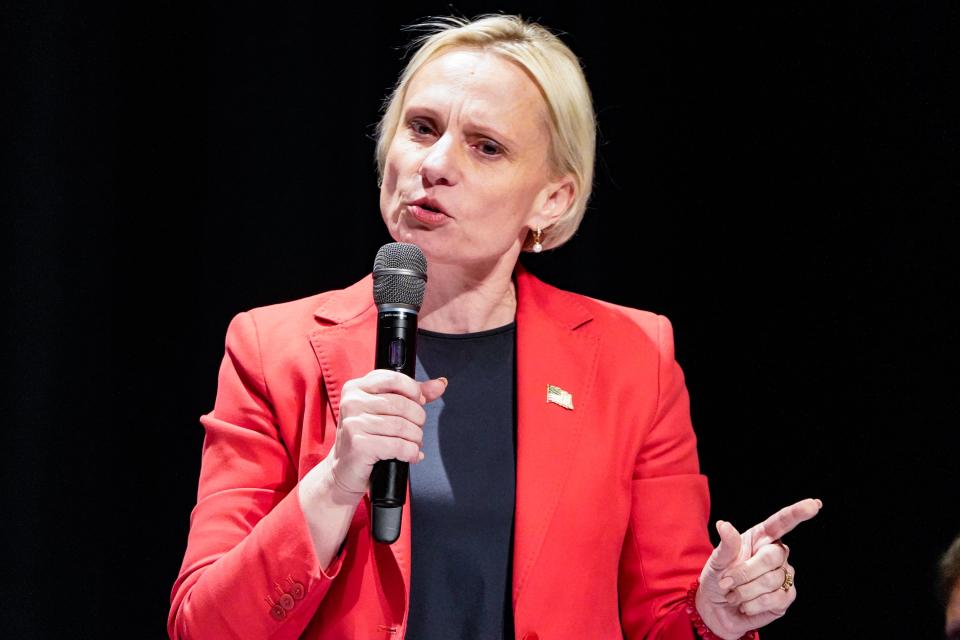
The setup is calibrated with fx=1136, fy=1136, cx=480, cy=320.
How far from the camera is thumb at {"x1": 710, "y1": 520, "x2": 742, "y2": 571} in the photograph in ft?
5.41

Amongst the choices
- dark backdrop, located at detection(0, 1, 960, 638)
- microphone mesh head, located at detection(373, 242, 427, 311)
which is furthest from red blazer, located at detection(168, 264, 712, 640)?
dark backdrop, located at detection(0, 1, 960, 638)

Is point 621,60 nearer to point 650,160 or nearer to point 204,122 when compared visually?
point 650,160

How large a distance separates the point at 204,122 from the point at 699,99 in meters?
1.18

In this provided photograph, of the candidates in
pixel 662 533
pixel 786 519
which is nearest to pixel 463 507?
pixel 662 533

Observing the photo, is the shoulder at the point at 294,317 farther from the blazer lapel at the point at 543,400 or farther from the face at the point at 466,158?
the blazer lapel at the point at 543,400

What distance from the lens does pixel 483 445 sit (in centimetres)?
187

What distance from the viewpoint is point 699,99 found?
9.10ft

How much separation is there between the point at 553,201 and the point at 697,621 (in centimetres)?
79

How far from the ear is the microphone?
568mm

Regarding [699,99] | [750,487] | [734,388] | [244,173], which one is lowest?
A: [750,487]

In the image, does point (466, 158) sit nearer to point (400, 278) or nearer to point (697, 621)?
point (400, 278)

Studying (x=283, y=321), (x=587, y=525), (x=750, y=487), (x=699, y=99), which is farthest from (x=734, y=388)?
(x=283, y=321)

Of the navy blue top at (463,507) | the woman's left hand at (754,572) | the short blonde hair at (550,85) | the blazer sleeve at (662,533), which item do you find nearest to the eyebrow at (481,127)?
the short blonde hair at (550,85)

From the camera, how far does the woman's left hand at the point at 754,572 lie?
5.51 ft
